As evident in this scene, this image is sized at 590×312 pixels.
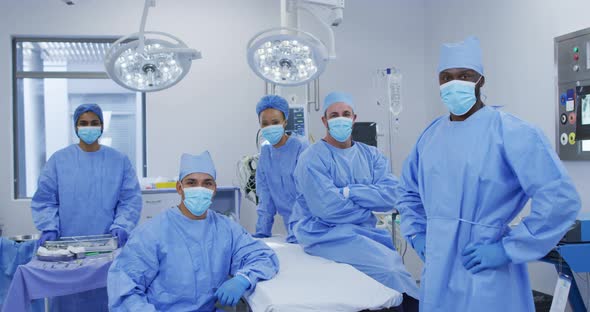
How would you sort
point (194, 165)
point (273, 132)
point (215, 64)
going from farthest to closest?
point (215, 64)
point (273, 132)
point (194, 165)

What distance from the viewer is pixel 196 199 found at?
2.21 metres

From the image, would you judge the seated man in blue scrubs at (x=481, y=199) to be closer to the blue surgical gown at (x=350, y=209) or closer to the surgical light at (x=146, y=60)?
the blue surgical gown at (x=350, y=209)

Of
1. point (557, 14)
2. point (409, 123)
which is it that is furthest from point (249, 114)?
point (557, 14)

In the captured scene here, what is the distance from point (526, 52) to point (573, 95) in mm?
633

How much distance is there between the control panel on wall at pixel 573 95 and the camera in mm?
3336

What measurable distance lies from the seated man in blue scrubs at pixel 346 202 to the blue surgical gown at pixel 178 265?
0.47 m

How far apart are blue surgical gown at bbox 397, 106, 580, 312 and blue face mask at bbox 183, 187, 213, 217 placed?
0.91 m

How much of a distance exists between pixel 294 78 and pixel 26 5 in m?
3.87

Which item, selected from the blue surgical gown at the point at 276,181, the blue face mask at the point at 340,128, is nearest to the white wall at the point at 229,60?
the blue surgical gown at the point at 276,181

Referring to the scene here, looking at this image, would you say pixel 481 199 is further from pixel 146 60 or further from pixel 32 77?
pixel 32 77

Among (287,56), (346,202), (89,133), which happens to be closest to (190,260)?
(346,202)

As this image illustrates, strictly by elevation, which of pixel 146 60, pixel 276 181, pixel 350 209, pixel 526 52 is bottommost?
pixel 350 209

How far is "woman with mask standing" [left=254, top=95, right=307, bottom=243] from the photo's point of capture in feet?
10.7

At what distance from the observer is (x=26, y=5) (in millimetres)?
5078
